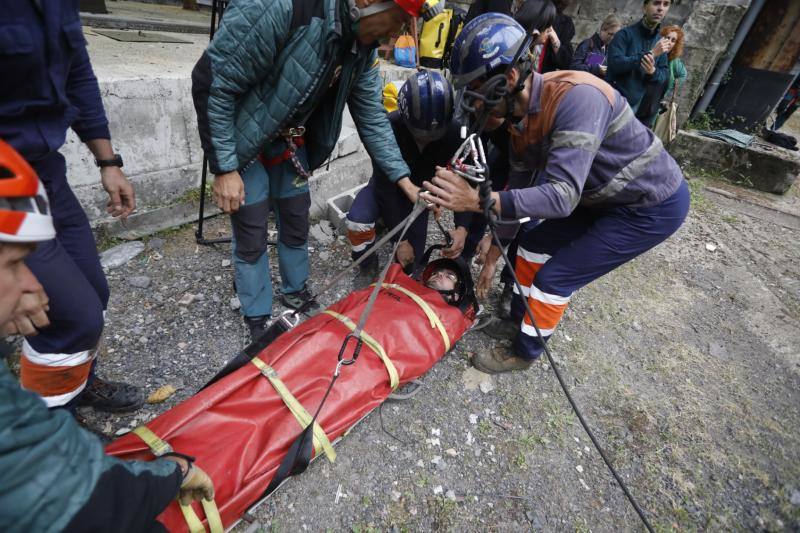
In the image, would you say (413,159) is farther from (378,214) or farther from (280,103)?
(280,103)

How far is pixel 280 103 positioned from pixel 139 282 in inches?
81.4

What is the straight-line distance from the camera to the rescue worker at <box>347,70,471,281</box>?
282cm

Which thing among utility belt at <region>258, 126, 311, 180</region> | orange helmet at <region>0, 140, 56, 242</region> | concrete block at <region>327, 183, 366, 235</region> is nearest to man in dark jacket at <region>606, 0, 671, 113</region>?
concrete block at <region>327, 183, 366, 235</region>

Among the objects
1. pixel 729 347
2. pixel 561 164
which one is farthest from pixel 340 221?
pixel 729 347

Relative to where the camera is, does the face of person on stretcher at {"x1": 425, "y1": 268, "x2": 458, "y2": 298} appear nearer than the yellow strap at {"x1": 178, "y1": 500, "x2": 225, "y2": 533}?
No

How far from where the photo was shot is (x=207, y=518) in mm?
1536

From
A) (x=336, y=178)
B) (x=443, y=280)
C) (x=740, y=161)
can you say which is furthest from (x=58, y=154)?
(x=740, y=161)

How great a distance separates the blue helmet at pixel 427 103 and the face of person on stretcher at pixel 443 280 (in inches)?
42.1

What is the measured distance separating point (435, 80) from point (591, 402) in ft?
8.70

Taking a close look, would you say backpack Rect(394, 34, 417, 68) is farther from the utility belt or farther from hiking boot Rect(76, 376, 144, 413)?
hiking boot Rect(76, 376, 144, 413)


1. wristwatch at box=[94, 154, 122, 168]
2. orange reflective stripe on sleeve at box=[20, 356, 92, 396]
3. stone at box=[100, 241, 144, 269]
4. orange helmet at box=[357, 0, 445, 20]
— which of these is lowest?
stone at box=[100, 241, 144, 269]

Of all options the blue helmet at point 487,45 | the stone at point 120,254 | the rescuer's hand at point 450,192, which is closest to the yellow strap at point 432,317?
the rescuer's hand at point 450,192

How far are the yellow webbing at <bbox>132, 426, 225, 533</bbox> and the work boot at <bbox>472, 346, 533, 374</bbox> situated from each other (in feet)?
6.43

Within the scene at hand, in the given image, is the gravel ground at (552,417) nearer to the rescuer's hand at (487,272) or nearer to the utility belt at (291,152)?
the rescuer's hand at (487,272)
